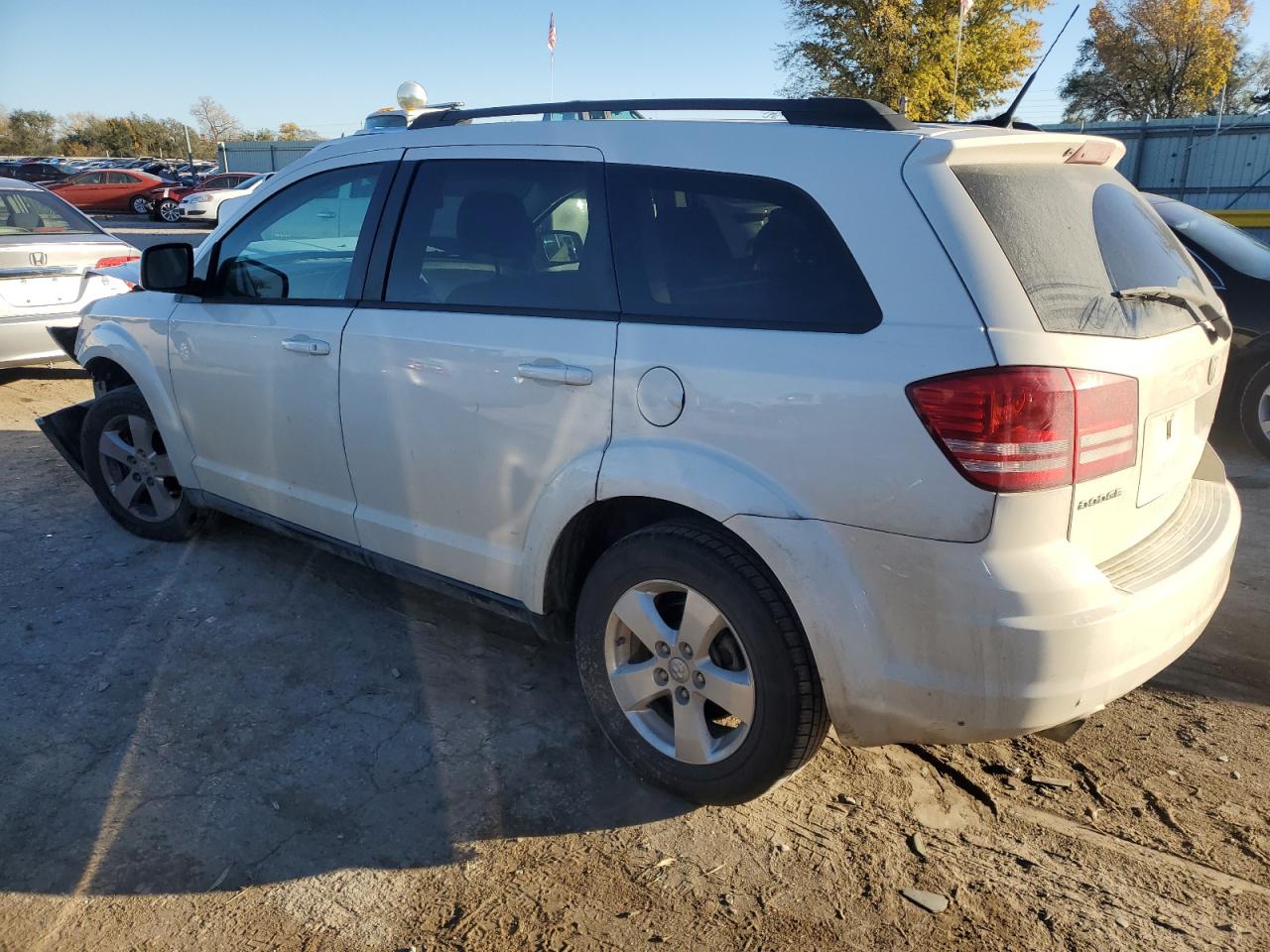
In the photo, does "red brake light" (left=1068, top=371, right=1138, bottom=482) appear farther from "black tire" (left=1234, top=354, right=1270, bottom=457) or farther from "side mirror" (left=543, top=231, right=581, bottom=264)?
"black tire" (left=1234, top=354, right=1270, bottom=457)

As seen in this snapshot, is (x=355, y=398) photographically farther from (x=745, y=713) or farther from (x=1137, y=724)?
(x=1137, y=724)

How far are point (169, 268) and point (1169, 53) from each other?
157 ft

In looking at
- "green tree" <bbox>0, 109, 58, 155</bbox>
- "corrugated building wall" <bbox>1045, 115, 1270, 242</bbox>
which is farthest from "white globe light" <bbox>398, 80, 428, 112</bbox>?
"green tree" <bbox>0, 109, 58, 155</bbox>

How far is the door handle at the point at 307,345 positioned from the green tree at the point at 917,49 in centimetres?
2935

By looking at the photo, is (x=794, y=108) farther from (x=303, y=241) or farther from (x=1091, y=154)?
(x=303, y=241)

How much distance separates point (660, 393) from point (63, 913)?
1998mm

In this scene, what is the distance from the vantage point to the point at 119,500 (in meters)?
4.83

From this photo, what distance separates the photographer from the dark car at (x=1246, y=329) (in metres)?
6.16

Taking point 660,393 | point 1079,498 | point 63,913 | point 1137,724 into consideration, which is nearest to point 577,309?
point 660,393

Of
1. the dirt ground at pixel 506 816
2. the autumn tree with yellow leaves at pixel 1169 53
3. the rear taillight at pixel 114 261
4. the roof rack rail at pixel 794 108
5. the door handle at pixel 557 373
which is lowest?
the dirt ground at pixel 506 816

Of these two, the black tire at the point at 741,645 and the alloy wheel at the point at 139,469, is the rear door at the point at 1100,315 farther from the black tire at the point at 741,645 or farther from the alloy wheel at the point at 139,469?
the alloy wheel at the point at 139,469

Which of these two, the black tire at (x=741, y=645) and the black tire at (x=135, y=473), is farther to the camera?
the black tire at (x=135, y=473)

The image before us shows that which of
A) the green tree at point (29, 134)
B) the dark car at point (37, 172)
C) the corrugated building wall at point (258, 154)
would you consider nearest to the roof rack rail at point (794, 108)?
the dark car at point (37, 172)

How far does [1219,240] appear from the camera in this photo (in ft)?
21.5
